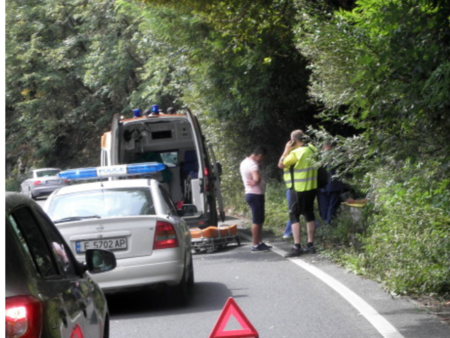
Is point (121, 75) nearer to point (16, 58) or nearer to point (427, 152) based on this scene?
point (16, 58)

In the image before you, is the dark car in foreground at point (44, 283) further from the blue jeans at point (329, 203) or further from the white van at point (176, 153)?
the blue jeans at point (329, 203)

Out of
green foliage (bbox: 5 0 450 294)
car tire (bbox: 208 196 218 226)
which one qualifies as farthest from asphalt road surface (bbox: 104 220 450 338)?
car tire (bbox: 208 196 218 226)

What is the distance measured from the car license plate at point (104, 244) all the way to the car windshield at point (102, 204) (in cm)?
53

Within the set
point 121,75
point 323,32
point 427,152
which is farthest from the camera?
point 121,75

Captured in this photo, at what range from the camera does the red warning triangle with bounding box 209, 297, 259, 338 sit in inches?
275

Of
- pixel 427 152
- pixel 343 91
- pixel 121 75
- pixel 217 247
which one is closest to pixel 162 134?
pixel 217 247

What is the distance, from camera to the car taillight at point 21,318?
370cm

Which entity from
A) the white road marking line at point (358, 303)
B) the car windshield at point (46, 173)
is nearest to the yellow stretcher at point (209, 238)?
the white road marking line at point (358, 303)

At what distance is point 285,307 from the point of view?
32.7 ft

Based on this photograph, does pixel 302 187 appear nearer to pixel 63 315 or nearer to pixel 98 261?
pixel 98 261

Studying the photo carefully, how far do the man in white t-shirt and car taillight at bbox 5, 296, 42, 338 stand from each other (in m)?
11.9

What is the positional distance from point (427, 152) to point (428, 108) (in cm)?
85

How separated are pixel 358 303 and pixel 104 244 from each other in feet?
9.07

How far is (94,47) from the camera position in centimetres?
3631
